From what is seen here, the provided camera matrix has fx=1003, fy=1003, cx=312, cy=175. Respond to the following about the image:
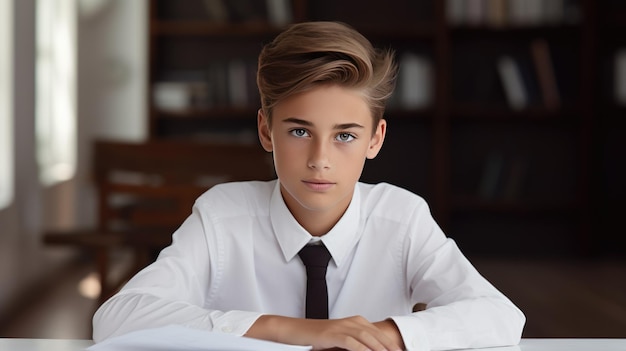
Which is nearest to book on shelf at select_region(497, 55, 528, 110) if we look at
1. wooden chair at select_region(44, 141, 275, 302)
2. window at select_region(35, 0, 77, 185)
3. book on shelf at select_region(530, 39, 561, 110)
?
book on shelf at select_region(530, 39, 561, 110)

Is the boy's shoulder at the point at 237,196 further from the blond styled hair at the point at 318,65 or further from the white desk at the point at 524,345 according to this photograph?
the white desk at the point at 524,345

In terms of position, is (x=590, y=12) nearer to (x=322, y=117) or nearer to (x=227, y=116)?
(x=227, y=116)

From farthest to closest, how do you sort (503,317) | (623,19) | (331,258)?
1. (623,19)
2. (331,258)
3. (503,317)

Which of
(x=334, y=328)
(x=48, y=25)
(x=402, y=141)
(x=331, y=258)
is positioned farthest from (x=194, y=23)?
(x=334, y=328)

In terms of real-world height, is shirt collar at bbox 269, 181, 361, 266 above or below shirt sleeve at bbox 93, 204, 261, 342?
above

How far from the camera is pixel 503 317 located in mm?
1328

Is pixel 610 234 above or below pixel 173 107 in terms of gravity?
below

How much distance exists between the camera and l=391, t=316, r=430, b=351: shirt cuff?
1.23 metres

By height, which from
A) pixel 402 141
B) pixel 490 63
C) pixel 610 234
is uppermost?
pixel 490 63

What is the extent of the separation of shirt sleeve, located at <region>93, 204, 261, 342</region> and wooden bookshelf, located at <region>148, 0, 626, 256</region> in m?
4.52

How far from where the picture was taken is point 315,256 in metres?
1.53

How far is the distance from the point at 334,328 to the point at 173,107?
498 cm

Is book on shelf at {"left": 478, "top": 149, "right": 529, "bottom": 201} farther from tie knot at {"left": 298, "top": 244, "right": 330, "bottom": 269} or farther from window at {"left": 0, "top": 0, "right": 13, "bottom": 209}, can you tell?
tie knot at {"left": 298, "top": 244, "right": 330, "bottom": 269}

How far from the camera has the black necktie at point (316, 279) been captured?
4.91 feet
